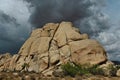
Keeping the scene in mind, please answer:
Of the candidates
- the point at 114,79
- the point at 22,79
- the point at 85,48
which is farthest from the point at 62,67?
the point at 22,79

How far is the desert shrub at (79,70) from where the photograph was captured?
18400cm

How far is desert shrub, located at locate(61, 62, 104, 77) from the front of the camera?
184000mm

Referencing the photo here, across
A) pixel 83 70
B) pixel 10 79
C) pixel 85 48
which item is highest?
pixel 85 48

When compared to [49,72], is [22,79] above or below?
below

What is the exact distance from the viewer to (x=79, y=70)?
610 feet

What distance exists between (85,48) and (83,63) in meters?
8.35

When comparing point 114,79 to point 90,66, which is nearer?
point 114,79

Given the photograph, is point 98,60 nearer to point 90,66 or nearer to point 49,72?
point 90,66

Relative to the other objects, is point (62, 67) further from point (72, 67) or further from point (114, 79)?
point (114, 79)

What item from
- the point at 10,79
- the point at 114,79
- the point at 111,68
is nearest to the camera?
the point at 10,79

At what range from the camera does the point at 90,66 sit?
193m

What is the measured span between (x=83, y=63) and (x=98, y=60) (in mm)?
8313

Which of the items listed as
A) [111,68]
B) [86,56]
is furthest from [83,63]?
[111,68]

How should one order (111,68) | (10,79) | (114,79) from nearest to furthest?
(10,79)
(114,79)
(111,68)
